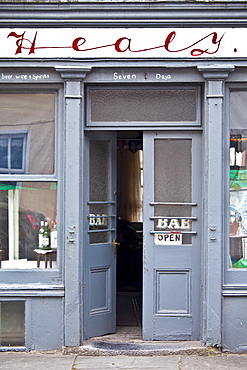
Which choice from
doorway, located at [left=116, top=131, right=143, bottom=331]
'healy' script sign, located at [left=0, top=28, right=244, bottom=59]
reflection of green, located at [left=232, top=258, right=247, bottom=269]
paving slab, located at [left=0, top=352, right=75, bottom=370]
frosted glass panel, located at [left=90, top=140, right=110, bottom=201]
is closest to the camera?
paving slab, located at [left=0, top=352, right=75, bottom=370]

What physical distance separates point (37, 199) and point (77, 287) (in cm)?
122

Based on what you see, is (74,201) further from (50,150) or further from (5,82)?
(5,82)

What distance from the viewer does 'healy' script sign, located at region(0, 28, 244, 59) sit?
692cm

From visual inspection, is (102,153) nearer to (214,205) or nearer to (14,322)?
(214,205)

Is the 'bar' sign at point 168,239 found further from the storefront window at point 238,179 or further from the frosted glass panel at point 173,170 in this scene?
the storefront window at point 238,179

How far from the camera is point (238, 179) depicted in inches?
285

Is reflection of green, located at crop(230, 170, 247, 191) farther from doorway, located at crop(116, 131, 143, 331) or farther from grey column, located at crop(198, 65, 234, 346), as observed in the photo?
doorway, located at crop(116, 131, 143, 331)

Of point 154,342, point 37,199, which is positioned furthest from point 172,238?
point 37,199

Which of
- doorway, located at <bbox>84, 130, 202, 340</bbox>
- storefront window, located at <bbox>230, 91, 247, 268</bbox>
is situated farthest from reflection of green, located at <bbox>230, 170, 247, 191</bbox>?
doorway, located at <bbox>84, 130, 202, 340</bbox>

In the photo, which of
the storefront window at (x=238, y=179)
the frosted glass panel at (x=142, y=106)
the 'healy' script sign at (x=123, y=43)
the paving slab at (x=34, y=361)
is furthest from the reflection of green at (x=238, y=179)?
the paving slab at (x=34, y=361)

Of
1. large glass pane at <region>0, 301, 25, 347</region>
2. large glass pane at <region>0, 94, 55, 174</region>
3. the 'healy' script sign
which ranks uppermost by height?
the 'healy' script sign

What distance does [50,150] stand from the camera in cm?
719

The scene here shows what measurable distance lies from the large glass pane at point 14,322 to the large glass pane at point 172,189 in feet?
6.32

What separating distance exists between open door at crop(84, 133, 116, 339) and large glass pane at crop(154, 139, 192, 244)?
67 centimetres
